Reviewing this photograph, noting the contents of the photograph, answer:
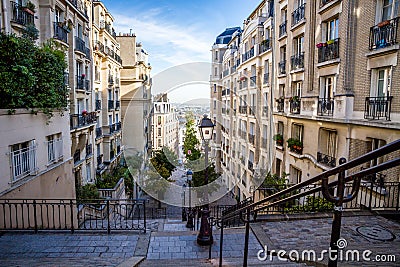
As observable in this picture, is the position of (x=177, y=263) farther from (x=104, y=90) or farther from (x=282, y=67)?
(x=104, y=90)

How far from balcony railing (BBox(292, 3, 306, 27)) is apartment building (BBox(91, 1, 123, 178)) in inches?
563

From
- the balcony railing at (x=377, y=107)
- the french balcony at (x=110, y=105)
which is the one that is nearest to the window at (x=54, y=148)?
the balcony railing at (x=377, y=107)

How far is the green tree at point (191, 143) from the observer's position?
18078 mm

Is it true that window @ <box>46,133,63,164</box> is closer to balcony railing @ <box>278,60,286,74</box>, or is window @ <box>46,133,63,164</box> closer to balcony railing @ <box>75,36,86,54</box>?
balcony railing @ <box>75,36,86,54</box>

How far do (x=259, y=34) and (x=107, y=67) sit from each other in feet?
41.3

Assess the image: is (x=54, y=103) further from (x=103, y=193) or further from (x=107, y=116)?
(x=107, y=116)

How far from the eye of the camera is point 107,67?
22.4 metres

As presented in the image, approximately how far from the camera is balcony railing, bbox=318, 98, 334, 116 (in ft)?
35.6

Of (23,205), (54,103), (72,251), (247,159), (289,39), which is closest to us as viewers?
(72,251)

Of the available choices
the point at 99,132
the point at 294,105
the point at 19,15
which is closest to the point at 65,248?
the point at 19,15

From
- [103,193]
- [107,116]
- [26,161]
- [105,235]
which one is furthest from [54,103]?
[107,116]

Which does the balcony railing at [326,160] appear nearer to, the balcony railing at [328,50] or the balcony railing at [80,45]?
the balcony railing at [328,50]

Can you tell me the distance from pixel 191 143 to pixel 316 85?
30.1ft

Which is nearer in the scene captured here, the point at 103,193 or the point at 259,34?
the point at 103,193
